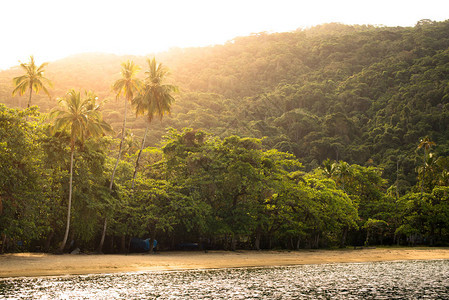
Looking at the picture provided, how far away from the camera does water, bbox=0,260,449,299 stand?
2142 cm

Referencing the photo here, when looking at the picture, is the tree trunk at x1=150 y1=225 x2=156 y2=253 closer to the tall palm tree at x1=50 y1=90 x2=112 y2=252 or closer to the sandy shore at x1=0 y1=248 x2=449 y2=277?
the sandy shore at x1=0 y1=248 x2=449 y2=277

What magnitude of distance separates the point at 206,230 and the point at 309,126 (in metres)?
96.5

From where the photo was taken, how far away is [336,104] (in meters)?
147

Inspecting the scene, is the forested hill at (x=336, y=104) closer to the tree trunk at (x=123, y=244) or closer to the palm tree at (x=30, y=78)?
the tree trunk at (x=123, y=244)

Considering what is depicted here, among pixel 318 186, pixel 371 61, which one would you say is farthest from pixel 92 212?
pixel 371 61

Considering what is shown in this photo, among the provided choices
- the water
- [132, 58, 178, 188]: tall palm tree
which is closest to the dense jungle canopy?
[132, 58, 178, 188]: tall palm tree

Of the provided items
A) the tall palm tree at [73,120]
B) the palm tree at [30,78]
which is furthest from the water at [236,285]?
the palm tree at [30,78]

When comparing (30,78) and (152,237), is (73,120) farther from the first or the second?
(152,237)

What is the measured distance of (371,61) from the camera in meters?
188

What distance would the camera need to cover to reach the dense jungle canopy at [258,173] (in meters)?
35.3

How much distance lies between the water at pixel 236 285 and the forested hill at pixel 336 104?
244 feet

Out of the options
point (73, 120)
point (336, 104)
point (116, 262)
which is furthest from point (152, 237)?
point (336, 104)

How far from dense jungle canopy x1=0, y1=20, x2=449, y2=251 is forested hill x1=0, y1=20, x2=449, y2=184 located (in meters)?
0.56

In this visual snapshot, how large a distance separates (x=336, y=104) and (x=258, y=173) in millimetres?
110013
